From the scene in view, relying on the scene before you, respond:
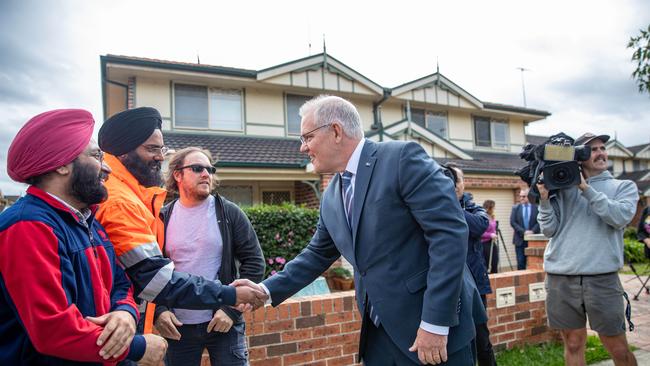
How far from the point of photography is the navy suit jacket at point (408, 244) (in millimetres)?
2033

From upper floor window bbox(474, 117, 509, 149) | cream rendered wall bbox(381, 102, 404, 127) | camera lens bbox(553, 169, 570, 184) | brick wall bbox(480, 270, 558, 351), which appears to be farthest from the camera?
upper floor window bbox(474, 117, 509, 149)

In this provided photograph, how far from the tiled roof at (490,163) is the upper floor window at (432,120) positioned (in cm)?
143

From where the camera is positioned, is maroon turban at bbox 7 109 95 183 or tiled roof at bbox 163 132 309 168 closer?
maroon turban at bbox 7 109 95 183

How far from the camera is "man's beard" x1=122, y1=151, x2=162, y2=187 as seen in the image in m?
2.46

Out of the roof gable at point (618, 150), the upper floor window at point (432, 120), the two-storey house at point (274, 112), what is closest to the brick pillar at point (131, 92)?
the two-storey house at point (274, 112)

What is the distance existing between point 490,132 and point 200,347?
55.9 ft

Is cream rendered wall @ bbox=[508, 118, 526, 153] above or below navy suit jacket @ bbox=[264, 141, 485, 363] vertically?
above

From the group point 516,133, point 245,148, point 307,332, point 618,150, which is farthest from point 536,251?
point 618,150

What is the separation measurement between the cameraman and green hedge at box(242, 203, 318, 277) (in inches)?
205

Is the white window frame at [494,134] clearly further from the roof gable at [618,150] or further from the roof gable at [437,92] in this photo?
the roof gable at [618,150]

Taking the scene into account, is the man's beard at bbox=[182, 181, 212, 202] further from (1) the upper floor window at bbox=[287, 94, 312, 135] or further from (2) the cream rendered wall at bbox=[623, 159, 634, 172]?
(2) the cream rendered wall at bbox=[623, 159, 634, 172]

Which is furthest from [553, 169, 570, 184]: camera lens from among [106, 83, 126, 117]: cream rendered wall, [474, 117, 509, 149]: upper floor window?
[474, 117, 509, 149]: upper floor window

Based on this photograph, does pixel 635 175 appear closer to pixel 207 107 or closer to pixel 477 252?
pixel 207 107

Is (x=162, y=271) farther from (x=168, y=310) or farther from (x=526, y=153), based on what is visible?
(x=526, y=153)
